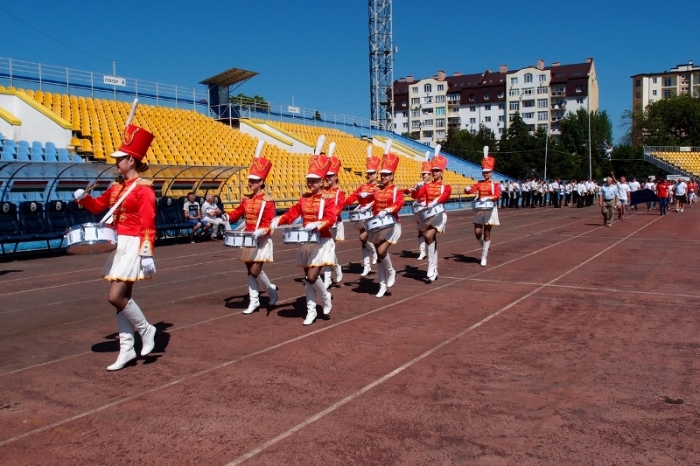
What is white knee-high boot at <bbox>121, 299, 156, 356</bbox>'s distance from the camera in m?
6.49

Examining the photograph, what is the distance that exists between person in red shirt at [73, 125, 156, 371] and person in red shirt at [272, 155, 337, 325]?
84.0 inches

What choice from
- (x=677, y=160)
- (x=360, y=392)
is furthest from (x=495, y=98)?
(x=360, y=392)

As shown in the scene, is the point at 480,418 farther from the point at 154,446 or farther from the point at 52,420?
the point at 52,420

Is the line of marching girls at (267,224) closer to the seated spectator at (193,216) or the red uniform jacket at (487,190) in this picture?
the red uniform jacket at (487,190)

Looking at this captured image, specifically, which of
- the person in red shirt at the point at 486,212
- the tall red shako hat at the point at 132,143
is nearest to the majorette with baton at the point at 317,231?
the tall red shako hat at the point at 132,143

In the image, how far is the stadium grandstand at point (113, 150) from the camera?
17.6 metres

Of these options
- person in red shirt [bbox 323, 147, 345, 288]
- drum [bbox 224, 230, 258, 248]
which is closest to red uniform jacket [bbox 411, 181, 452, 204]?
person in red shirt [bbox 323, 147, 345, 288]

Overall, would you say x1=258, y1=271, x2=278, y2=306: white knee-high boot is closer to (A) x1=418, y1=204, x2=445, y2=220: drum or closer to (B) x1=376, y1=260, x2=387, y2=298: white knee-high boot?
(B) x1=376, y1=260, x2=387, y2=298: white knee-high boot

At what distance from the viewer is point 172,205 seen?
68.7ft

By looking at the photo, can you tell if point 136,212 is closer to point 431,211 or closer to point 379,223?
point 379,223

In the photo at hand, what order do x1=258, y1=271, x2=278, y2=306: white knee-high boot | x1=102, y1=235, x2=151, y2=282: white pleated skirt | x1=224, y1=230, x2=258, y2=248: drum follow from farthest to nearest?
x1=258, y1=271, x2=278, y2=306: white knee-high boot < x1=224, y1=230, x2=258, y2=248: drum < x1=102, y1=235, x2=151, y2=282: white pleated skirt

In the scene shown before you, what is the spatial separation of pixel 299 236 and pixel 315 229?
0.73ft

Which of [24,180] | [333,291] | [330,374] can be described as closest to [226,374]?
[330,374]

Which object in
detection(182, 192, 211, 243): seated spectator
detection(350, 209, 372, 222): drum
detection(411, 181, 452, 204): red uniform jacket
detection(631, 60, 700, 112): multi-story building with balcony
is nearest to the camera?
detection(350, 209, 372, 222): drum
